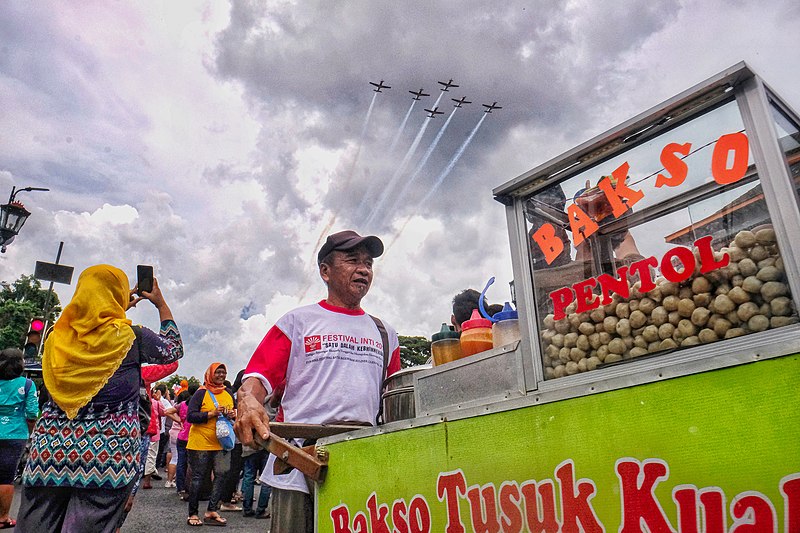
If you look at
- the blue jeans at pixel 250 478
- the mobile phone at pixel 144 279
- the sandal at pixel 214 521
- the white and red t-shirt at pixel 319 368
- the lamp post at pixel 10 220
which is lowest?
the sandal at pixel 214 521

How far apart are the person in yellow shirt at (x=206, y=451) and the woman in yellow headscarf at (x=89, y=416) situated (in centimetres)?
298

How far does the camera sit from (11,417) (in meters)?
5.02

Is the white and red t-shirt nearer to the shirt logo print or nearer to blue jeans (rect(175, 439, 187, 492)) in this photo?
the shirt logo print

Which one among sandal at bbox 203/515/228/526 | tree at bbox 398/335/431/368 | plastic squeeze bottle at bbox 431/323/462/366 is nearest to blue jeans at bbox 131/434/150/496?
sandal at bbox 203/515/228/526

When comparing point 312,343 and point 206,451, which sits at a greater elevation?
point 312,343

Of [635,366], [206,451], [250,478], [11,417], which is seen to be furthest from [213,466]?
[635,366]

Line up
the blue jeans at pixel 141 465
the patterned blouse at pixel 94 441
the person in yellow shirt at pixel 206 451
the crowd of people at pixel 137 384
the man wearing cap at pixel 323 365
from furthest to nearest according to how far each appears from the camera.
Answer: the person in yellow shirt at pixel 206 451
the blue jeans at pixel 141 465
the patterned blouse at pixel 94 441
the crowd of people at pixel 137 384
the man wearing cap at pixel 323 365

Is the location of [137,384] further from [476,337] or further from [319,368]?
[476,337]

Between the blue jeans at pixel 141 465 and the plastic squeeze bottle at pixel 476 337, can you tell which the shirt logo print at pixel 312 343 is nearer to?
the plastic squeeze bottle at pixel 476 337

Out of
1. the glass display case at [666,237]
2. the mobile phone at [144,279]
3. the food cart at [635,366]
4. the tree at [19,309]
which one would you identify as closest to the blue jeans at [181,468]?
the mobile phone at [144,279]

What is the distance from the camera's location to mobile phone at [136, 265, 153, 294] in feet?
12.0

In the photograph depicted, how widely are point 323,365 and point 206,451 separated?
14.1 feet

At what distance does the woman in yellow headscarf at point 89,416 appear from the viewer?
116 inches

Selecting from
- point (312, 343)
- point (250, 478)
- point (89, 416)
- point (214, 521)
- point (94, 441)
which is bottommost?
point (214, 521)
